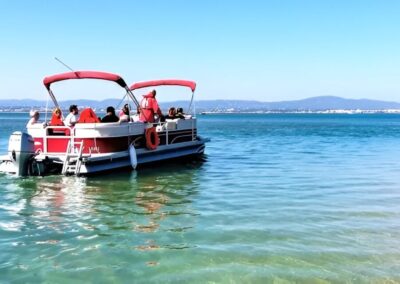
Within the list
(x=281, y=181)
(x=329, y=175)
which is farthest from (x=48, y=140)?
(x=329, y=175)

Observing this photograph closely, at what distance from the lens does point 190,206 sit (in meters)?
10.8

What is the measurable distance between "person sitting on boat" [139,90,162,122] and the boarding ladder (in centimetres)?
337

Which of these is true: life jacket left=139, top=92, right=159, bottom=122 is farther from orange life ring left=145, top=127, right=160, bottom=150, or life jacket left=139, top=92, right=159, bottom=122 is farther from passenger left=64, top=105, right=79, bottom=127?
passenger left=64, top=105, right=79, bottom=127

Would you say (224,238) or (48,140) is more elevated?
(48,140)

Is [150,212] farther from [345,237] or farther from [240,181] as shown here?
[240,181]

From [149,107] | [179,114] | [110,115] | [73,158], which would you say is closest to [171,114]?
[179,114]

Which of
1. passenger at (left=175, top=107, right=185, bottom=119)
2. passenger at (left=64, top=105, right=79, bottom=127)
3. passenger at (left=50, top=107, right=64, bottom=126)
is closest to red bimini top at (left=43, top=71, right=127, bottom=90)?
passenger at (left=64, top=105, right=79, bottom=127)

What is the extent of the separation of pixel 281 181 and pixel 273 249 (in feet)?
23.7

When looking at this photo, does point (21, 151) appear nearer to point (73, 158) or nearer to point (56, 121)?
point (73, 158)

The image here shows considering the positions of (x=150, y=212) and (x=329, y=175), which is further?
(x=329, y=175)

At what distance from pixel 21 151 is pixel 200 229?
25.0ft

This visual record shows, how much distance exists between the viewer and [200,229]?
868cm

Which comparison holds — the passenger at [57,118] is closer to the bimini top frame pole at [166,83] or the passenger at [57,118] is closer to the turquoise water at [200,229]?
the turquoise water at [200,229]

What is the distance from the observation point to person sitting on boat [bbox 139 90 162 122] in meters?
17.9
